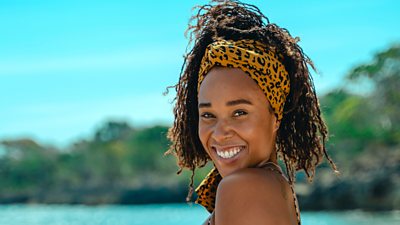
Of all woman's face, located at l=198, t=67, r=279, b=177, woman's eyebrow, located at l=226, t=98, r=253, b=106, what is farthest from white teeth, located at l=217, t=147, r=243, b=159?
woman's eyebrow, located at l=226, t=98, r=253, b=106

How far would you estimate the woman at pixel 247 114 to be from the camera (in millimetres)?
1783

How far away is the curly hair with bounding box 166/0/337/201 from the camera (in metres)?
2.10

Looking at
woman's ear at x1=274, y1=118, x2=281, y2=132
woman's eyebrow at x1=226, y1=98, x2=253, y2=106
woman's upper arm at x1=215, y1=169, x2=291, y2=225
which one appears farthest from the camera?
woman's ear at x1=274, y1=118, x2=281, y2=132

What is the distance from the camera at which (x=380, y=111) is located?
40.2m

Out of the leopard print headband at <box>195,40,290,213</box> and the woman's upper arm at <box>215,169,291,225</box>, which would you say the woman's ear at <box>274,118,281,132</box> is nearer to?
the leopard print headband at <box>195,40,290,213</box>

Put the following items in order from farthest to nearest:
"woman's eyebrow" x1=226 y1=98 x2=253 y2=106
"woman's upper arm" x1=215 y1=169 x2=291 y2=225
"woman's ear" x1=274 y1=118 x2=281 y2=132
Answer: "woman's ear" x1=274 y1=118 x2=281 y2=132 → "woman's eyebrow" x1=226 y1=98 x2=253 y2=106 → "woman's upper arm" x1=215 y1=169 x2=291 y2=225

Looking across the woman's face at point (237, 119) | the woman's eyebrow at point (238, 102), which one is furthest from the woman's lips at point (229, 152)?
the woman's eyebrow at point (238, 102)

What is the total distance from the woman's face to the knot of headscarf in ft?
0.06

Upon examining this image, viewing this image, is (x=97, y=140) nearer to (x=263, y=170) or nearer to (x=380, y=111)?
(x=380, y=111)

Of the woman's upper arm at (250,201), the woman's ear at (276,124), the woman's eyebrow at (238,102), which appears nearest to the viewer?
the woman's upper arm at (250,201)

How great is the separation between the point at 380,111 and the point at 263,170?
39.4m

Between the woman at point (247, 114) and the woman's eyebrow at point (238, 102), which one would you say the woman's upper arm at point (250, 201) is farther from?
the woman's eyebrow at point (238, 102)

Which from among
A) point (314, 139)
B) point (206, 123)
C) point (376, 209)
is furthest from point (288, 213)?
point (376, 209)

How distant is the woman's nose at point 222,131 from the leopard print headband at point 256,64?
13 cm
